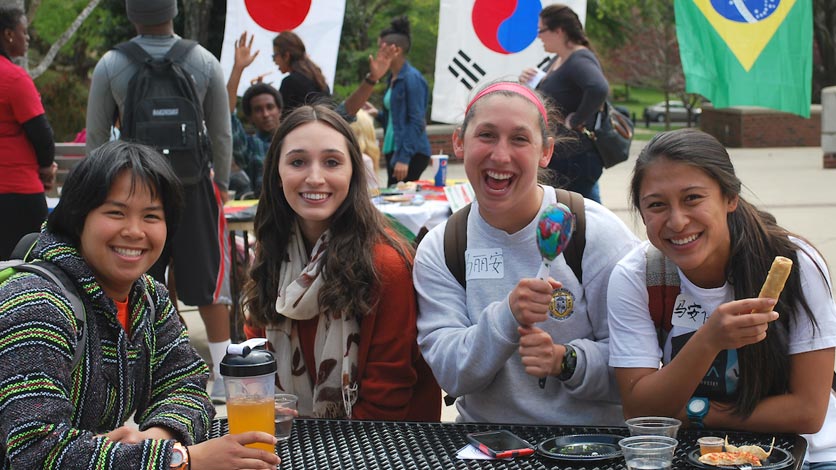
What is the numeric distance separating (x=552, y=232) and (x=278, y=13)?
6.35 m

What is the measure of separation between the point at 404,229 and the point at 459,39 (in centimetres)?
299

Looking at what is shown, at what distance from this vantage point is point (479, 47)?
329 inches

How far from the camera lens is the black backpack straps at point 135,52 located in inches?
217

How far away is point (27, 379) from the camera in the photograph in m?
2.19

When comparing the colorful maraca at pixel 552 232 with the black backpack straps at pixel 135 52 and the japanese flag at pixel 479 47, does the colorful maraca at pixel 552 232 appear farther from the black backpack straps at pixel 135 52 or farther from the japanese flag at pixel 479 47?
the japanese flag at pixel 479 47

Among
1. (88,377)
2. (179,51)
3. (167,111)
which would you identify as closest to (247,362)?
(88,377)

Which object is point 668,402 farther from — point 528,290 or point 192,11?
point 192,11

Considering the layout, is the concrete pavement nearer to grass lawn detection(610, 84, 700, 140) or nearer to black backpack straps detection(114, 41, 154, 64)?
black backpack straps detection(114, 41, 154, 64)

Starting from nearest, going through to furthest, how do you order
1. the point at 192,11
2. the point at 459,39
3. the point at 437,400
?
the point at 437,400 → the point at 459,39 → the point at 192,11

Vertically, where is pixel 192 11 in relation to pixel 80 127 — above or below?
above

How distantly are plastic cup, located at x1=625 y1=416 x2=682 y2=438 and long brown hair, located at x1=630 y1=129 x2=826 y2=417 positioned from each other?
34 cm

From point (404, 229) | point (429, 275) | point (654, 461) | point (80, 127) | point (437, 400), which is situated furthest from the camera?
point (80, 127)

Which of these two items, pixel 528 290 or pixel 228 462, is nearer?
pixel 228 462

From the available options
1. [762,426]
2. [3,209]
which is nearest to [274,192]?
[762,426]
